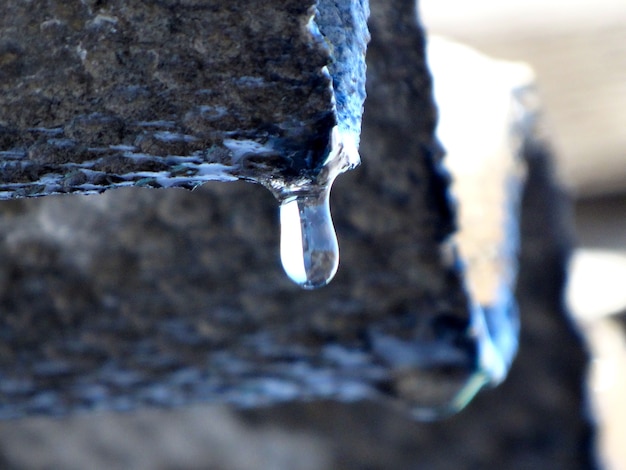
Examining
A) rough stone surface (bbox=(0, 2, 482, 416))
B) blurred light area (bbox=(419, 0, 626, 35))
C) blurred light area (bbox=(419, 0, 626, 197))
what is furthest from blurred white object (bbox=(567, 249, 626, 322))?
rough stone surface (bbox=(0, 2, 482, 416))

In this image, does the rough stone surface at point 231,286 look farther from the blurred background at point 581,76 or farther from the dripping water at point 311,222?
the blurred background at point 581,76

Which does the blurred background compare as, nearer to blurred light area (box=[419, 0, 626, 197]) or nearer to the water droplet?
blurred light area (box=[419, 0, 626, 197])

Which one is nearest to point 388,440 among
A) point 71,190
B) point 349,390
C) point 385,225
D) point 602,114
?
point 349,390

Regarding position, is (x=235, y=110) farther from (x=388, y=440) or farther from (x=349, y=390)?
(x=388, y=440)

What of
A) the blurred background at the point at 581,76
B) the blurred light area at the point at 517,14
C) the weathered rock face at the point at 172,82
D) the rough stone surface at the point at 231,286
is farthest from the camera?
the blurred light area at the point at 517,14

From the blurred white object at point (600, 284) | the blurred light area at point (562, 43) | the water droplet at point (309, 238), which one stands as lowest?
the blurred white object at point (600, 284)

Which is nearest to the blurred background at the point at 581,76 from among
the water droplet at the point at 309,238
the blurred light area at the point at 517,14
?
the blurred light area at the point at 517,14
